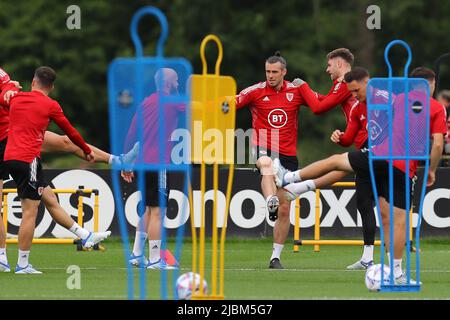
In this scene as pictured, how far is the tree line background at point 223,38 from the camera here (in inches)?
1715

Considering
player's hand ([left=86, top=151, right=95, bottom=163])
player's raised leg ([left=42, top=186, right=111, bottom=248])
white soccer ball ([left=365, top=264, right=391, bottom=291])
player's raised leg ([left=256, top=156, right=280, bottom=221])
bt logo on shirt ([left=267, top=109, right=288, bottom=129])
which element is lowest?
white soccer ball ([left=365, top=264, right=391, bottom=291])

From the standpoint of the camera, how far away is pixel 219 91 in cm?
1070

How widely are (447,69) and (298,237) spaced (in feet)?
84.9

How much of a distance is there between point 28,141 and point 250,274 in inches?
108

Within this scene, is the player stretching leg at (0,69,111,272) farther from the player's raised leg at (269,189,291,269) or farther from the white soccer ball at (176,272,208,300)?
the white soccer ball at (176,272,208,300)

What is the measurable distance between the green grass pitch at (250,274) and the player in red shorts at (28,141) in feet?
1.75

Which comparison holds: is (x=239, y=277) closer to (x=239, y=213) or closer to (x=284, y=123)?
(x=284, y=123)

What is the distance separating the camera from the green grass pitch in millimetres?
12430

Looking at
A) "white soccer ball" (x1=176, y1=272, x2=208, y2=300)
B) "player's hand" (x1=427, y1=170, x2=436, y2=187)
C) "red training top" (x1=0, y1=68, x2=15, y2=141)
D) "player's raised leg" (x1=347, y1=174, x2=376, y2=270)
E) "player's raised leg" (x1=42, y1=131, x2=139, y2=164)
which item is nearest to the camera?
"white soccer ball" (x1=176, y1=272, x2=208, y2=300)

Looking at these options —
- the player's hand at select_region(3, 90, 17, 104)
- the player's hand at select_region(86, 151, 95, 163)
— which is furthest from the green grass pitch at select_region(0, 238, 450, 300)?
the player's hand at select_region(3, 90, 17, 104)

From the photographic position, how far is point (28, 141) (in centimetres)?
1474

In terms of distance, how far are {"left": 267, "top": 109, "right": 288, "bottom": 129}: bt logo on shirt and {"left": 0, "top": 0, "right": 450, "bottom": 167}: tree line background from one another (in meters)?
26.4

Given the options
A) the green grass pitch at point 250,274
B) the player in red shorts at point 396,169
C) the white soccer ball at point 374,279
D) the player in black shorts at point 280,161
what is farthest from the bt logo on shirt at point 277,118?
the white soccer ball at point 374,279

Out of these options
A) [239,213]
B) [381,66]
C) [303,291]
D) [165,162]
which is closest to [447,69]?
[381,66]
